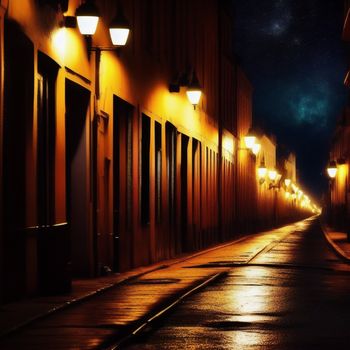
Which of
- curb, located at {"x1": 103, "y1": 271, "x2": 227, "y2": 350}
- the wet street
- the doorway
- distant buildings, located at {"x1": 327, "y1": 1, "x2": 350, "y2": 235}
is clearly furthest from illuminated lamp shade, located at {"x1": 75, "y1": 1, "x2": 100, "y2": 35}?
distant buildings, located at {"x1": 327, "y1": 1, "x2": 350, "y2": 235}

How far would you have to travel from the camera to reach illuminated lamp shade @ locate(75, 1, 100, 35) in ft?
60.4

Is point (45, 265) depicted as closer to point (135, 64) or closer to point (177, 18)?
point (135, 64)

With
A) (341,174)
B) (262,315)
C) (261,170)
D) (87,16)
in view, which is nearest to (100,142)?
(87,16)

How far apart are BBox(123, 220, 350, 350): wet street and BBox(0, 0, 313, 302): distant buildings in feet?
8.04

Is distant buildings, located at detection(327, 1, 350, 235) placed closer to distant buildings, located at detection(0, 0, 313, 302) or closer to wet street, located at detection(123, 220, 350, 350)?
distant buildings, located at detection(0, 0, 313, 302)

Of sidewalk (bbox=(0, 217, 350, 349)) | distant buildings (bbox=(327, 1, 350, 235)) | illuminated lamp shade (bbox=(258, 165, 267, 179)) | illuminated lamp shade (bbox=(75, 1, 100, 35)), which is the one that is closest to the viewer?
sidewalk (bbox=(0, 217, 350, 349))

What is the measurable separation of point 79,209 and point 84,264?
1016 mm

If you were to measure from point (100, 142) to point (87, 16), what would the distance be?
14.1ft

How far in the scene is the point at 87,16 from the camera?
60.6ft

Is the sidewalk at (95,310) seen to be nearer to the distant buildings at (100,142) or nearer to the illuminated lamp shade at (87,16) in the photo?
the distant buildings at (100,142)

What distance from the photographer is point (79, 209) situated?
21156mm

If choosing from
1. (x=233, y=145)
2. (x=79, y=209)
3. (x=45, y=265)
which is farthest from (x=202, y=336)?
(x=233, y=145)

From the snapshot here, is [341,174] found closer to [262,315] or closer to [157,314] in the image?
[262,315]

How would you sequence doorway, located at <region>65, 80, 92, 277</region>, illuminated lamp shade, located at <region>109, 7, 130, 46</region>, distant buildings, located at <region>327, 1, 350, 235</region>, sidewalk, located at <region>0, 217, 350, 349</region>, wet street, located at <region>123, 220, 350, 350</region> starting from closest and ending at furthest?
wet street, located at <region>123, 220, 350, 350</region>
sidewalk, located at <region>0, 217, 350, 349</region>
illuminated lamp shade, located at <region>109, 7, 130, 46</region>
doorway, located at <region>65, 80, 92, 277</region>
distant buildings, located at <region>327, 1, 350, 235</region>
